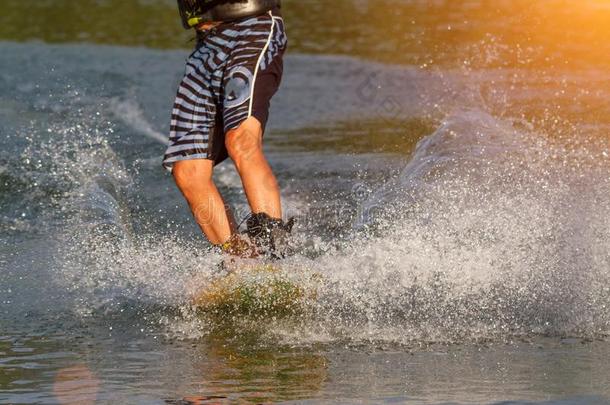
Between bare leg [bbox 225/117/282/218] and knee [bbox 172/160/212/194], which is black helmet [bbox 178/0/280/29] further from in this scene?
knee [bbox 172/160/212/194]

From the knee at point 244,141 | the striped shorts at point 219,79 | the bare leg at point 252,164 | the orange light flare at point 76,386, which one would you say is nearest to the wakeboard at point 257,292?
the bare leg at point 252,164

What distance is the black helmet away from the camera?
6.05 meters

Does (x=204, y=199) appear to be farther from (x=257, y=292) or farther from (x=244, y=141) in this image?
(x=257, y=292)

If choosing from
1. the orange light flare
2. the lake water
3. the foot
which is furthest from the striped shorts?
the orange light flare

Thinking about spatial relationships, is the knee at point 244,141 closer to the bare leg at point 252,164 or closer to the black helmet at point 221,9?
the bare leg at point 252,164

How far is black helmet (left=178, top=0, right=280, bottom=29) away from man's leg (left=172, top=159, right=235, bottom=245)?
2.23 ft

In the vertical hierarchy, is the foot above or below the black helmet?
below

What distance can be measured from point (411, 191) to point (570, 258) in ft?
5.68

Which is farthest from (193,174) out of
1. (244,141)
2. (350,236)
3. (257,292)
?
(350,236)

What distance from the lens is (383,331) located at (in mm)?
5285

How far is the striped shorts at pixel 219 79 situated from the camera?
600 cm

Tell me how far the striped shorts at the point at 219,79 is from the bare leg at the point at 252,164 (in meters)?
0.09

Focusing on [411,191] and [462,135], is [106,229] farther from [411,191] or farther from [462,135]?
[462,135]

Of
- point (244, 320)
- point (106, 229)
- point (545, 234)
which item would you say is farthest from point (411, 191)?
point (244, 320)
